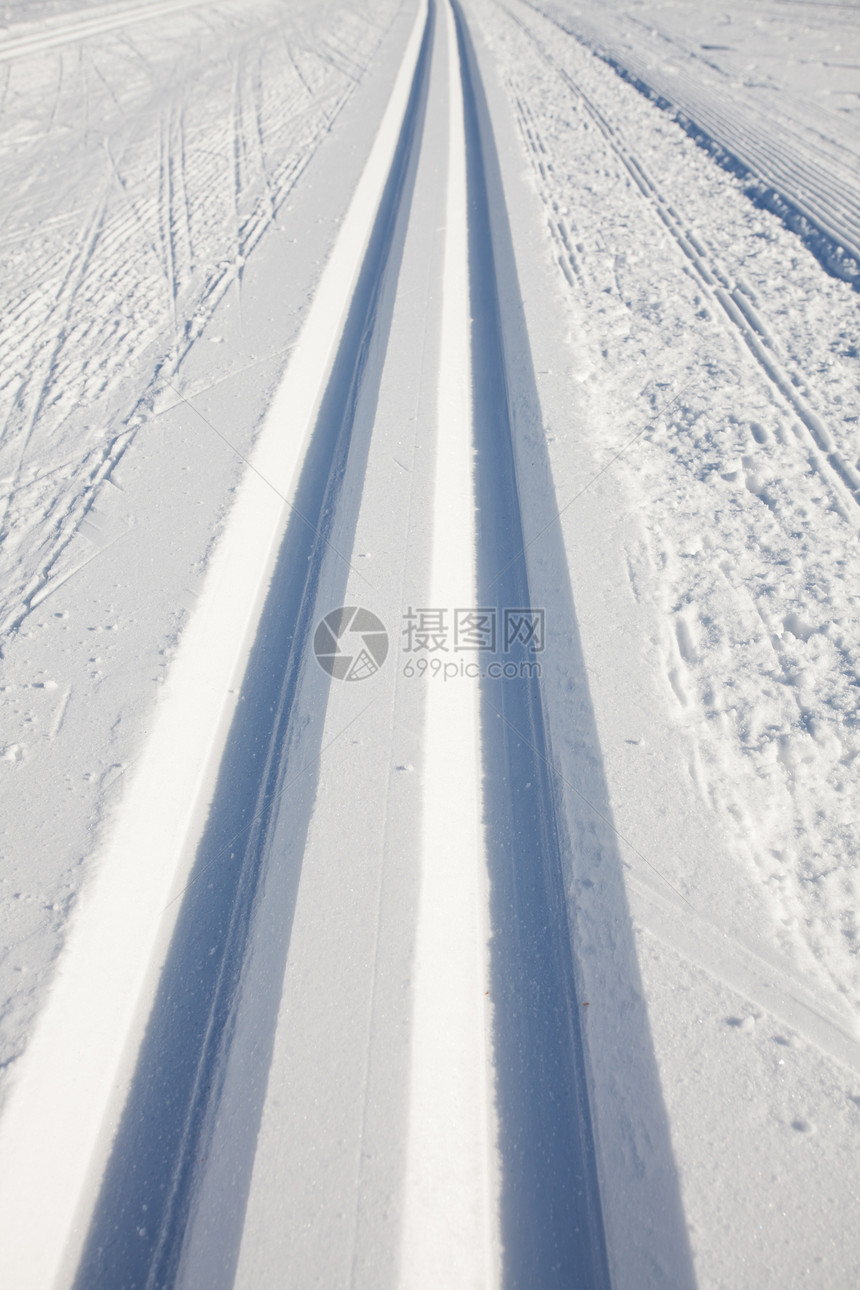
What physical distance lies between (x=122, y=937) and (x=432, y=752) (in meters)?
0.97

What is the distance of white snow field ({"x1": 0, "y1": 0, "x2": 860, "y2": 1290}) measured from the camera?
128 cm

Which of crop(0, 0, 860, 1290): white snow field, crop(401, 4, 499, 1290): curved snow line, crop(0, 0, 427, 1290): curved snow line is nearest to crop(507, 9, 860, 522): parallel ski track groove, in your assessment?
crop(0, 0, 860, 1290): white snow field

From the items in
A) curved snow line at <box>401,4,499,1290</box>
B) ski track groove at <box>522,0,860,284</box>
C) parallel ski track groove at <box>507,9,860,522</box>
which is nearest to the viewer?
curved snow line at <box>401,4,499,1290</box>

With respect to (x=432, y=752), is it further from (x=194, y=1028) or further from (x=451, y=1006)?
(x=194, y=1028)

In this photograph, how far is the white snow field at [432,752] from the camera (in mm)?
1283

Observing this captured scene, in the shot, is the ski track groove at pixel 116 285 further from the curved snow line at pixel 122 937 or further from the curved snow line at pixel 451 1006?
the curved snow line at pixel 451 1006

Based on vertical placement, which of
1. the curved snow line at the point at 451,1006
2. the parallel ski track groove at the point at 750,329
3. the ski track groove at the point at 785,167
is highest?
the ski track groove at the point at 785,167

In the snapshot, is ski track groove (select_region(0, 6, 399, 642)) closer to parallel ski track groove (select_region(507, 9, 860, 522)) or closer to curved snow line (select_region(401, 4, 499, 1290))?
curved snow line (select_region(401, 4, 499, 1290))

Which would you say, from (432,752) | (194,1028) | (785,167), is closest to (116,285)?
(432,752)

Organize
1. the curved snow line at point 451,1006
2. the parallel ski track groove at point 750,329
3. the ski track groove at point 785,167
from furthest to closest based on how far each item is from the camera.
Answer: the ski track groove at point 785,167 < the parallel ski track groove at point 750,329 < the curved snow line at point 451,1006

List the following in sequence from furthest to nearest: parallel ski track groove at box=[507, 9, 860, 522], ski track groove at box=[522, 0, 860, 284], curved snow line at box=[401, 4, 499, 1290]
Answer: ski track groove at box=[522, 0, 860, 284] → parallel ski track groove at box=[507, 9, 860, 522] → curved snow line at box=[401, 4, 499, 1290]

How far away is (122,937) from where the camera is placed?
1.61m

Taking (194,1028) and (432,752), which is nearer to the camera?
(194,1028)

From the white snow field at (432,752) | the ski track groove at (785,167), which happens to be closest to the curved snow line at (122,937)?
the white snow field at (432,752)
